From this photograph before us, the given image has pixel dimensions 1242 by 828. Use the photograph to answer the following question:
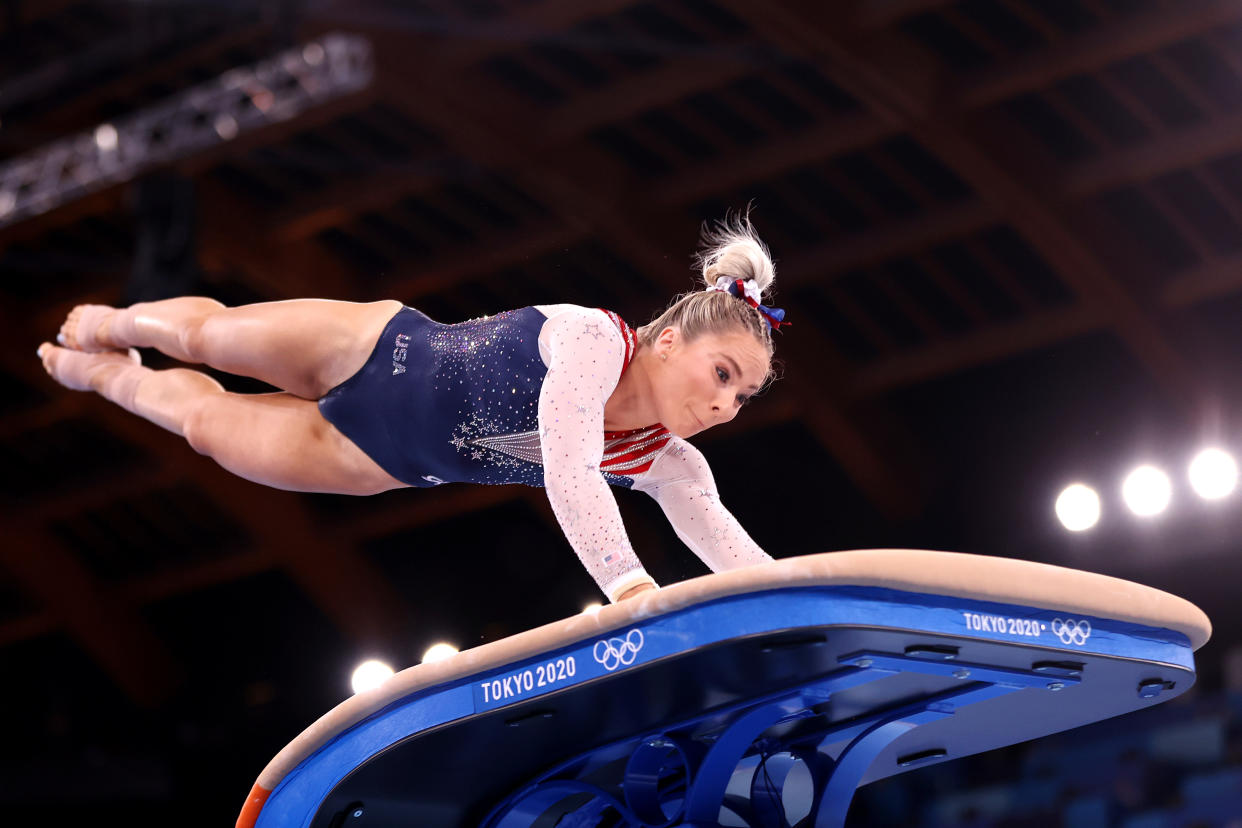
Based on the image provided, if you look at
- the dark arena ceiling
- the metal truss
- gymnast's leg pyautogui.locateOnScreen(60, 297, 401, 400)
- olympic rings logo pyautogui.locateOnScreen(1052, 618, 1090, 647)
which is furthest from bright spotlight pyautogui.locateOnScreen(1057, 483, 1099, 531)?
olympic rings logo pyautogui.locateOnScreen(1052, 618, 1090, 647)

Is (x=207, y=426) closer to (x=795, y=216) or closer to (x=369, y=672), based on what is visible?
(x=795, y=216)

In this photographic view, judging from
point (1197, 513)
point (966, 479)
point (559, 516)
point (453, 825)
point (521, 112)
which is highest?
point (521, 112)

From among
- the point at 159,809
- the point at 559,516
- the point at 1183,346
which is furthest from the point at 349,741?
the point at 159,809

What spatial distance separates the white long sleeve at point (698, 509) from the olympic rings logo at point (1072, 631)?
34.1 inches

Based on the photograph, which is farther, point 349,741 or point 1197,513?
point 1197,513

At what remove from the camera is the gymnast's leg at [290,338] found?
102 inches

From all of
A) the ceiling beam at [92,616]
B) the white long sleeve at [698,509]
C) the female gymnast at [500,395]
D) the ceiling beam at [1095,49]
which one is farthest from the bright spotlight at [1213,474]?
the ceiling beam at [92,616]

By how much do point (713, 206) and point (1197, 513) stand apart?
11.3 feet

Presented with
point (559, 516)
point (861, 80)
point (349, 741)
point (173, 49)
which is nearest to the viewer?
point (349, 741)

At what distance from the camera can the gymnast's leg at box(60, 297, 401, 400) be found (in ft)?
8.47

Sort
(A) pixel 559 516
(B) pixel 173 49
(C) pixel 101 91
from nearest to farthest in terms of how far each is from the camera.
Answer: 1. (A) pixel 559 516
2. (B) pixel 173 49
3. (C) pixel 101 91

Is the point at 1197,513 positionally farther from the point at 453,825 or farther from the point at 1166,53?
the point at 453,825

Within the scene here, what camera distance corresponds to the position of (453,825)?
2125mm

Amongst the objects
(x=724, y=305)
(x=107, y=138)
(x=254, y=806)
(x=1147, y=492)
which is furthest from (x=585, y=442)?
(x=107, y=138)
